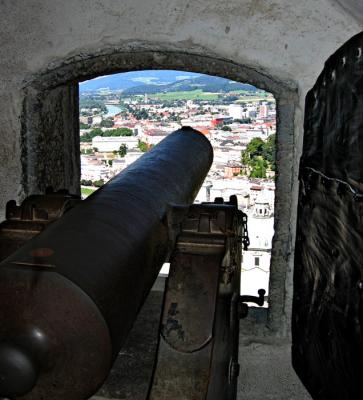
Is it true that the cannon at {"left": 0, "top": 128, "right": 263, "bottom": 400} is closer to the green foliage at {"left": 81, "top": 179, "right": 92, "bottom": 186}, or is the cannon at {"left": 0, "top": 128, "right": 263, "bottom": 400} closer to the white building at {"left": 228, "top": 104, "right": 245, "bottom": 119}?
the green foliage at {"left": 81, "top": 179, "right": 92, "bottom": 186}

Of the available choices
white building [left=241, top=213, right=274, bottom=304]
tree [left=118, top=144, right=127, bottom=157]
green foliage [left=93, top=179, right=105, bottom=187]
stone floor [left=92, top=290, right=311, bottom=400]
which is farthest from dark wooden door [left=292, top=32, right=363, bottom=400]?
tree [left=118, top=144, right=127, bottom=157]

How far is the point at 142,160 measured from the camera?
2.31 metres

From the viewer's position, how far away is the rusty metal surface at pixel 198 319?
1.71 meters

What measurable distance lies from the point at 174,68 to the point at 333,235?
1.55m

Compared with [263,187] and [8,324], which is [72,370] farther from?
[263,187]

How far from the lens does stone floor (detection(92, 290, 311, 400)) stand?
8.22 feet

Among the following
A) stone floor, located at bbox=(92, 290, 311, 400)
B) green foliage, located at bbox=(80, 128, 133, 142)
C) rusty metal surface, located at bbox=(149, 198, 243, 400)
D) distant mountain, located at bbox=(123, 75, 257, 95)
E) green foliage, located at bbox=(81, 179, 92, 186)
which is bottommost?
stone floor, located at bbox=(92, 290, 311, 400)

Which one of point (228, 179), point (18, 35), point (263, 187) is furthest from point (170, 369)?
point (228, 179)

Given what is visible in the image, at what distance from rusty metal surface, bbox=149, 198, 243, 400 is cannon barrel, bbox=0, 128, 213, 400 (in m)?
0.24

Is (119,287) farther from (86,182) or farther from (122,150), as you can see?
(122,150)

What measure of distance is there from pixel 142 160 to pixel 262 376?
1274mm

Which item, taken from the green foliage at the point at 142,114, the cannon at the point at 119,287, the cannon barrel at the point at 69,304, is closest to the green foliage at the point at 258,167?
the green foliage at the point at 142,114

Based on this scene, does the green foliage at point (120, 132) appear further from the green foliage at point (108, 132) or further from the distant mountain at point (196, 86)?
the distant mountain at point (196, 86)

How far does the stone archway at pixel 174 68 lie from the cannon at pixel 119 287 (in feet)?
1.36
